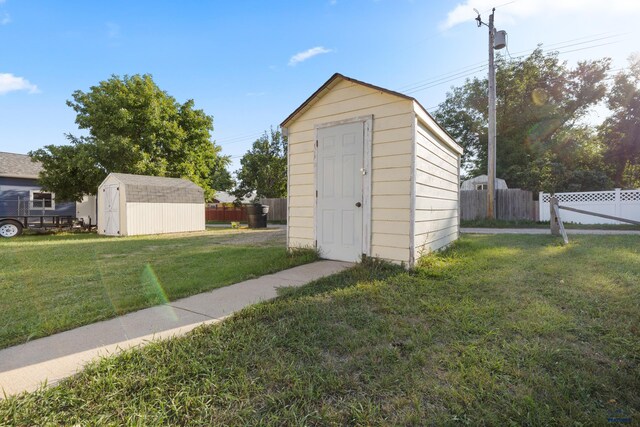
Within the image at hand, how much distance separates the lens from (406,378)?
1.77 m

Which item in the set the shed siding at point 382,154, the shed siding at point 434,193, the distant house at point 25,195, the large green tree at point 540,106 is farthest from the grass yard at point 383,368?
the large green tree at point 540,106

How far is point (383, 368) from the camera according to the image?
188 centimetres

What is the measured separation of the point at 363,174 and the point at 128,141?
1445 centimetres

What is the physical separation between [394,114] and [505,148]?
70.9 feet

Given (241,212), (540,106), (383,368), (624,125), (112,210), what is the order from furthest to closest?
(540,106), (241,212), (624,125), (112,210), (383,368)

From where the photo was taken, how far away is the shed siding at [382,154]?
14.2 feet

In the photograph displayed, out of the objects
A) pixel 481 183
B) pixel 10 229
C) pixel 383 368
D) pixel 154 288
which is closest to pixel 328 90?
pixel 154 288

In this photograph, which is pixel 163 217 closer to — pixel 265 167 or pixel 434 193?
pixel 265 167

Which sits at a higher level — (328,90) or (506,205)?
(328,90)

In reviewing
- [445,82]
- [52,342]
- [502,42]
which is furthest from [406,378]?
[445,82]

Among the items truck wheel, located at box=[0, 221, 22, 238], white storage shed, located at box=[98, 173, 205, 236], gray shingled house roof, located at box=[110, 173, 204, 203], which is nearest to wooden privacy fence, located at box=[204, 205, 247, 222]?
gray shingled house roof, located at box=[110, 173, 204, 203]

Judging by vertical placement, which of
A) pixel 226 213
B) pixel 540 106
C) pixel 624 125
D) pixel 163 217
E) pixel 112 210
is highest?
pixel 540 106

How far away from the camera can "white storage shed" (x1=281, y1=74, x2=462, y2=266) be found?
4.35m

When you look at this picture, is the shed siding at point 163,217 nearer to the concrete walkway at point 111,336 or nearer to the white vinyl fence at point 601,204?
the concrete walkway at point 111,336
